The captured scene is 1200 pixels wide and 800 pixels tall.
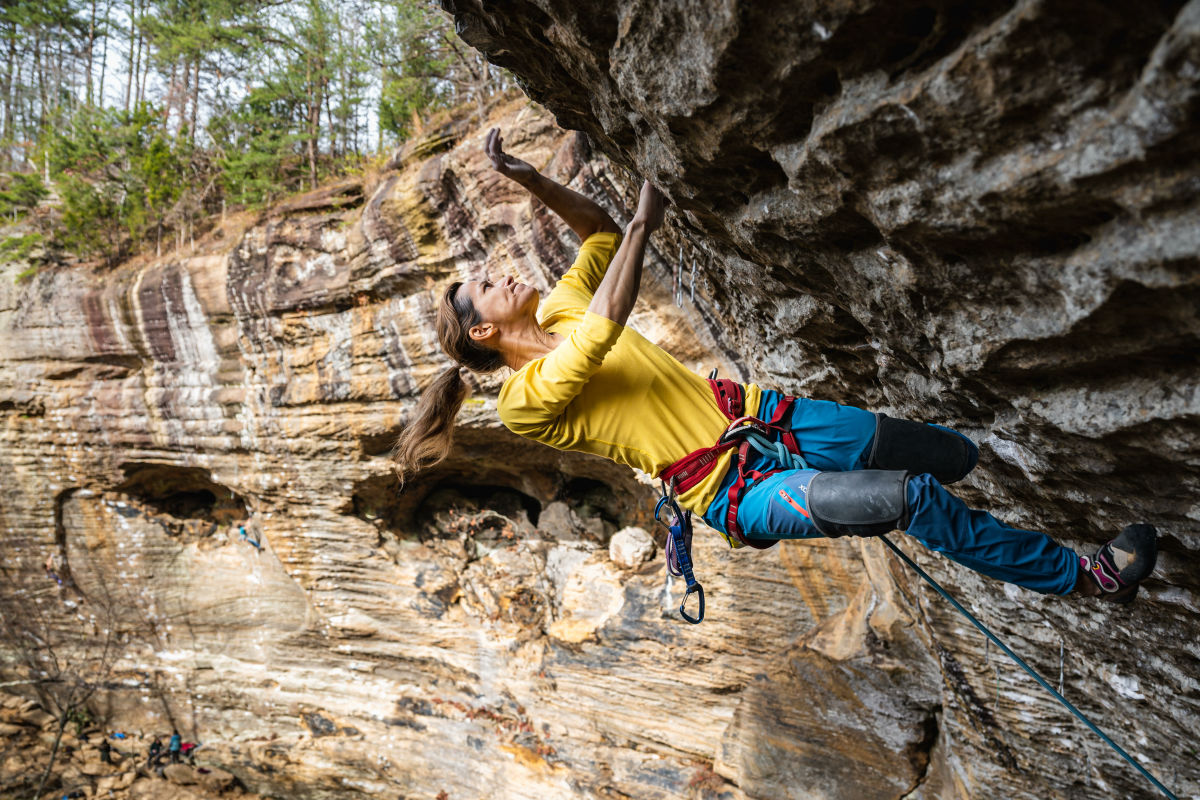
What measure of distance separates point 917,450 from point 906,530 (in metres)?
0.39

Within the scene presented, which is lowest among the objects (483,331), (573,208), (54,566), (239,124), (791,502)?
(54,566)

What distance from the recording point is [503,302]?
96.3 inches

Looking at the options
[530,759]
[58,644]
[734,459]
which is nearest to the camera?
[734,459]

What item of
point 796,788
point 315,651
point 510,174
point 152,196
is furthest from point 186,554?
point 510,174

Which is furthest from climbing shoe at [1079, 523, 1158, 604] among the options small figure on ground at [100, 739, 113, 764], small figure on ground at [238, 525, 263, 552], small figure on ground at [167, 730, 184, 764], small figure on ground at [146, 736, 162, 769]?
small figure on ground at [100, 739, 113, 764]

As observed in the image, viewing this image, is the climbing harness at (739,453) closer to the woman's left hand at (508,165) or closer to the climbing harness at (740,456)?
the climbing harness at (740,456)

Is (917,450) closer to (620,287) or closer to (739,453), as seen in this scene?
(739,453)

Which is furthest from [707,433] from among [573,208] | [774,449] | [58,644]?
[58,644]

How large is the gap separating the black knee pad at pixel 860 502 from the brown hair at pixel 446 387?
4.20 feet

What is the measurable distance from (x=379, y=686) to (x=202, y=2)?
11.2m

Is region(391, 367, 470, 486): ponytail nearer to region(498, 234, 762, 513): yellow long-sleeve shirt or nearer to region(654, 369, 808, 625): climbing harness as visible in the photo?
region(498, 234, 762, 513): yellow long-sleeve shirt

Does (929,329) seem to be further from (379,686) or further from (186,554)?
(186,554)

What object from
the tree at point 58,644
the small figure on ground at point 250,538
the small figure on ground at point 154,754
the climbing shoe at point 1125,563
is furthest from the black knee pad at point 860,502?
the small figure on ground at point 154,754

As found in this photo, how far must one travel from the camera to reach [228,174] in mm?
8195
